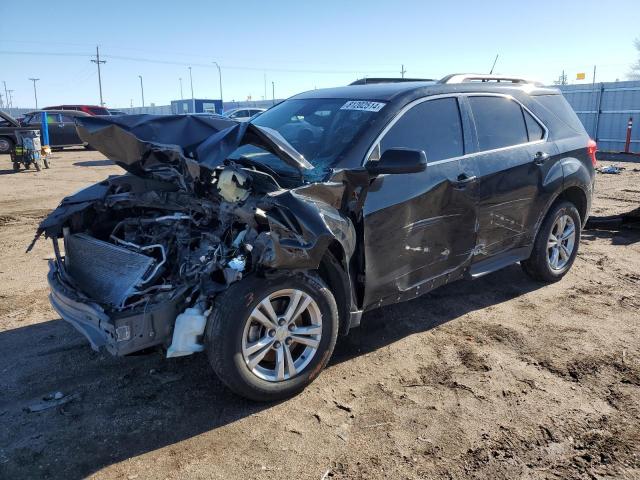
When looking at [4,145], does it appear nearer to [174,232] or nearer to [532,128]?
[174,232]

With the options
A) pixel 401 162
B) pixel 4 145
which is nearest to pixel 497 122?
pixel 401 162

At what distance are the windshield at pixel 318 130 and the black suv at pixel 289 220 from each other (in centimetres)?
2

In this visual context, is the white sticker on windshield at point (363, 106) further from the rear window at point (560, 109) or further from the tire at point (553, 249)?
the tire at point (553, 249)

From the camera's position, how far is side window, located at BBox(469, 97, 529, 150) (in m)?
4.51

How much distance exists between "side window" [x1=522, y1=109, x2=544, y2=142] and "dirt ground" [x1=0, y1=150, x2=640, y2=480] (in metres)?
1.60

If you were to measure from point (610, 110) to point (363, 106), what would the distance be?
19.8 metres

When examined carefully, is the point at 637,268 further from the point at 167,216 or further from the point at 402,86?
the point at 167,216

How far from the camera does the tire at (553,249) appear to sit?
5230 millimetres

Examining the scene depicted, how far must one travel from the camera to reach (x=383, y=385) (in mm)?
3543

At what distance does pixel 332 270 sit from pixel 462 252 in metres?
1.41

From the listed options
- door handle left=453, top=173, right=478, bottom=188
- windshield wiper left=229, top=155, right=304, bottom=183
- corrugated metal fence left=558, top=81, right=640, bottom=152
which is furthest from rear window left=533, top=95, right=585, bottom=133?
corrugated metal fence left=558, top=81, right=640, bottom=152

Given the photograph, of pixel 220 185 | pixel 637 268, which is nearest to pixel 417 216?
pixel 220 185

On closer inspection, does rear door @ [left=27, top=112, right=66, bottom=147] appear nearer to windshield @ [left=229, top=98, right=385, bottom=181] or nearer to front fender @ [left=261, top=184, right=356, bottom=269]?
windshield @ [left=229, top=98, right=385, bottom=181]

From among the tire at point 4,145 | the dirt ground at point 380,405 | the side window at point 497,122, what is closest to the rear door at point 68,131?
the tire at point 4,145
